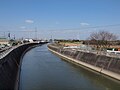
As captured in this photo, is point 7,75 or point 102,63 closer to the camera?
point 7,75

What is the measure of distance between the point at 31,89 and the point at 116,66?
1121cm

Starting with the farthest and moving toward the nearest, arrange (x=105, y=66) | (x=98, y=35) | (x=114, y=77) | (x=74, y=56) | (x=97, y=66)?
(x=98, y=35)
(x=74, y=56)
(x=97, y=66)
(x=105, y=66)
(x=114, y=77)

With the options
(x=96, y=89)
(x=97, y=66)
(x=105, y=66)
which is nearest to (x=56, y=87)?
(x=96, y=89)

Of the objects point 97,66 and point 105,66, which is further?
point 97,66

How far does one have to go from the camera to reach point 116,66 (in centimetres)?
2766

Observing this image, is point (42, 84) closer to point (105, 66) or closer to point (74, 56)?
point (105, 66)

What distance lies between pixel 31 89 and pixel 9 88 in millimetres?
3327

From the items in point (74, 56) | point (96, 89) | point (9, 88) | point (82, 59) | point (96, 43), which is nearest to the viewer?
point (9, 88)

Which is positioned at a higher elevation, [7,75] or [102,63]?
[7,75]

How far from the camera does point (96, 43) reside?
239ft

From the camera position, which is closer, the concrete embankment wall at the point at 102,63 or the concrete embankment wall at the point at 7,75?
the concrete embankment wall at the point at 7,75

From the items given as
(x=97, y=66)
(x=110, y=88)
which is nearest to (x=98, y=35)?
(x=97, y=66)

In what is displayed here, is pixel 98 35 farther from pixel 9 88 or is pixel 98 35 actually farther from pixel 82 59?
pixel 9 88

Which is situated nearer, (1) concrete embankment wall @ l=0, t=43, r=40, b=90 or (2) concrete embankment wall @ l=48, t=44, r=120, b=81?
(1) concrete embankment wall @ l=0, t=43, r=40, b=90
